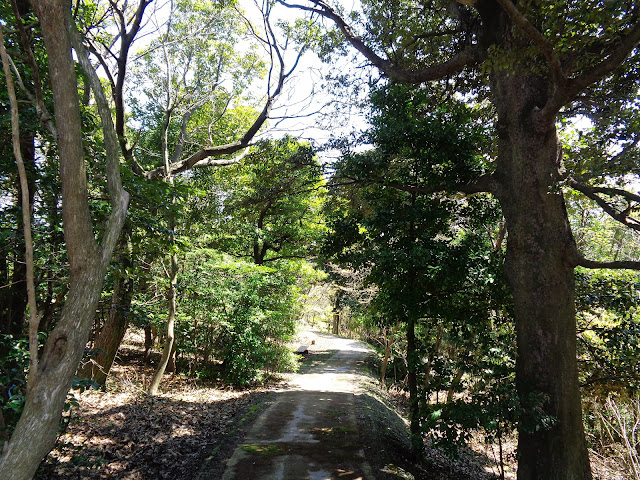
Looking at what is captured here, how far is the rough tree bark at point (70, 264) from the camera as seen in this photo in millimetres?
2027

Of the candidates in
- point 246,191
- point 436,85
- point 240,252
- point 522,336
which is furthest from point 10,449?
point 240,252

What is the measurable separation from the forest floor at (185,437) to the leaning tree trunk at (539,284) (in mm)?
2070

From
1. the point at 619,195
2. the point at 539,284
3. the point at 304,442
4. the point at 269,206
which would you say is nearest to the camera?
the point at 619,195

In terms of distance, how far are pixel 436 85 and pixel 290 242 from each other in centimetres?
892

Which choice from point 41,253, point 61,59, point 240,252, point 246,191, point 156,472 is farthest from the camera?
point 240,252

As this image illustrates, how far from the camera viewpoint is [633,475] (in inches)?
210

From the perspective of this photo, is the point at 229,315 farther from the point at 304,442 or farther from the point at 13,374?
the point at 13,374

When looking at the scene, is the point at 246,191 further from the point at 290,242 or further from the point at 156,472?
the point at 156,472

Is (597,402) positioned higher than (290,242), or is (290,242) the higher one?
(290,242)

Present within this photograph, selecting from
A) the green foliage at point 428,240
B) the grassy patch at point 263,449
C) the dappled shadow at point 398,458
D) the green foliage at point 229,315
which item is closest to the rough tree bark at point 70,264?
the green foliage at point 428,240

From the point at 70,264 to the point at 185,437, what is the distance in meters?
5.16

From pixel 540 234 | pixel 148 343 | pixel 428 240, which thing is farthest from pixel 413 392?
pixel 148 343

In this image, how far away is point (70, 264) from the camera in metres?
2.34

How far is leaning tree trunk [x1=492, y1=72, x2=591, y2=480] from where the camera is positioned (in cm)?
444
